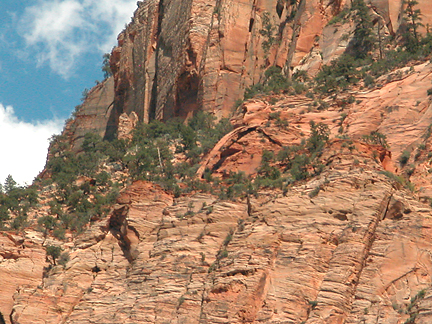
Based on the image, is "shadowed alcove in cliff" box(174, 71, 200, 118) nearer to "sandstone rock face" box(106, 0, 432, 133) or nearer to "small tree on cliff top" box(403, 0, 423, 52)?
"sandstone rock face" box(106, 0, 432, 133)

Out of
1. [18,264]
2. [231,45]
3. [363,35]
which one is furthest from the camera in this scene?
[231,45]

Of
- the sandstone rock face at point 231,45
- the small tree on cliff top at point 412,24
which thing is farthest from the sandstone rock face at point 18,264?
the small tree on cliff top at point 412,24

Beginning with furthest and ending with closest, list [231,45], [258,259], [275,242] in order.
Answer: [231,45] → [275,242] → [258,259]

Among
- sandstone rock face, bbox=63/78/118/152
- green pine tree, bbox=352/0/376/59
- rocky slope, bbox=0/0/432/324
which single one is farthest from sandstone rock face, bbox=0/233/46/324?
sandstone rock face, bbox=63/78/118/152

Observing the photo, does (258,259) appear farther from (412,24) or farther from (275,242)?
(412,24)

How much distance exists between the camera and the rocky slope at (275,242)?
43.8 m

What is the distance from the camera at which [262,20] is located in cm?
7812

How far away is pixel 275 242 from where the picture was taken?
46.5 metres

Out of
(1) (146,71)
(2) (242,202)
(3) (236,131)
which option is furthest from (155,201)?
(1) (146,71)

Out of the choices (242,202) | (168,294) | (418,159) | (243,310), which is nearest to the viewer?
(243,310)

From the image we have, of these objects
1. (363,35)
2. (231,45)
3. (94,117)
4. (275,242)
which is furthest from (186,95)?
(275,242)

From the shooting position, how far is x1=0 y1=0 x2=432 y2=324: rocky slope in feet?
144

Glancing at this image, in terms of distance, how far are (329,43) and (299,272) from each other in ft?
101

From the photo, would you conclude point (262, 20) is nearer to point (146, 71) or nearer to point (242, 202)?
point (146, 71)
